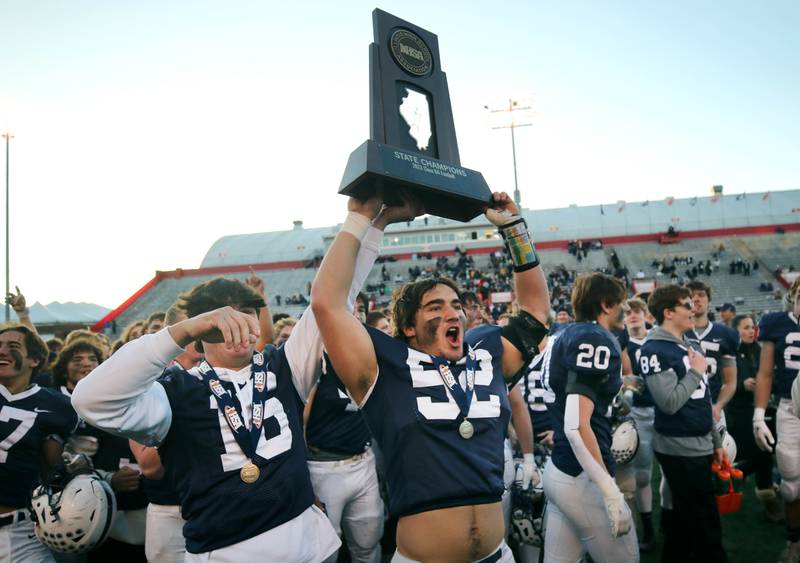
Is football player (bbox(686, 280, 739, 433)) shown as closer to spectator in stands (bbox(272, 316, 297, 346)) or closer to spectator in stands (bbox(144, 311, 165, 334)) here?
spectator in stands (bbox(272, 316, 297, 346))

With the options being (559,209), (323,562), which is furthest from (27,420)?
(559,209)

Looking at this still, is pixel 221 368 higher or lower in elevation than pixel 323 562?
higher

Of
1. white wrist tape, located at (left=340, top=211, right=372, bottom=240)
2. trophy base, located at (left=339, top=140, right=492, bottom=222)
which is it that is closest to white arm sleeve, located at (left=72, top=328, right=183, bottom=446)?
white wrist tape, located at (left=340, top=211, right=372, bottom=240)

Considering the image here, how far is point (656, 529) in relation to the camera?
5.07m

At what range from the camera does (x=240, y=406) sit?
2.19m

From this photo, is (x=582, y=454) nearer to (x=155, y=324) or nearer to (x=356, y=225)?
(x=356, y=225)

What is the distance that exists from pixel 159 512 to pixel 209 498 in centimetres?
116

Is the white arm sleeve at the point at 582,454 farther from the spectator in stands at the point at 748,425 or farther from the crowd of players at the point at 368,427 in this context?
the spectator in stands at the point at 748,425

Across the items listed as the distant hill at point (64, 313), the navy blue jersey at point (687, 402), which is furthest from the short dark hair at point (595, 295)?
the distant hill at point (64, 313)

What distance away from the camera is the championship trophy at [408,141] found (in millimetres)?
2207

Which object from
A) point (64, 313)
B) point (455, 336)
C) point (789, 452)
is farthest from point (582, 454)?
point (64, 313)

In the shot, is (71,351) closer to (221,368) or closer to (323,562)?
(221,368)

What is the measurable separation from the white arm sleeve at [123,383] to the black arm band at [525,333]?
1.53 metres

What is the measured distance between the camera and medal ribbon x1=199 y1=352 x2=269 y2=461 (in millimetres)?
2119
